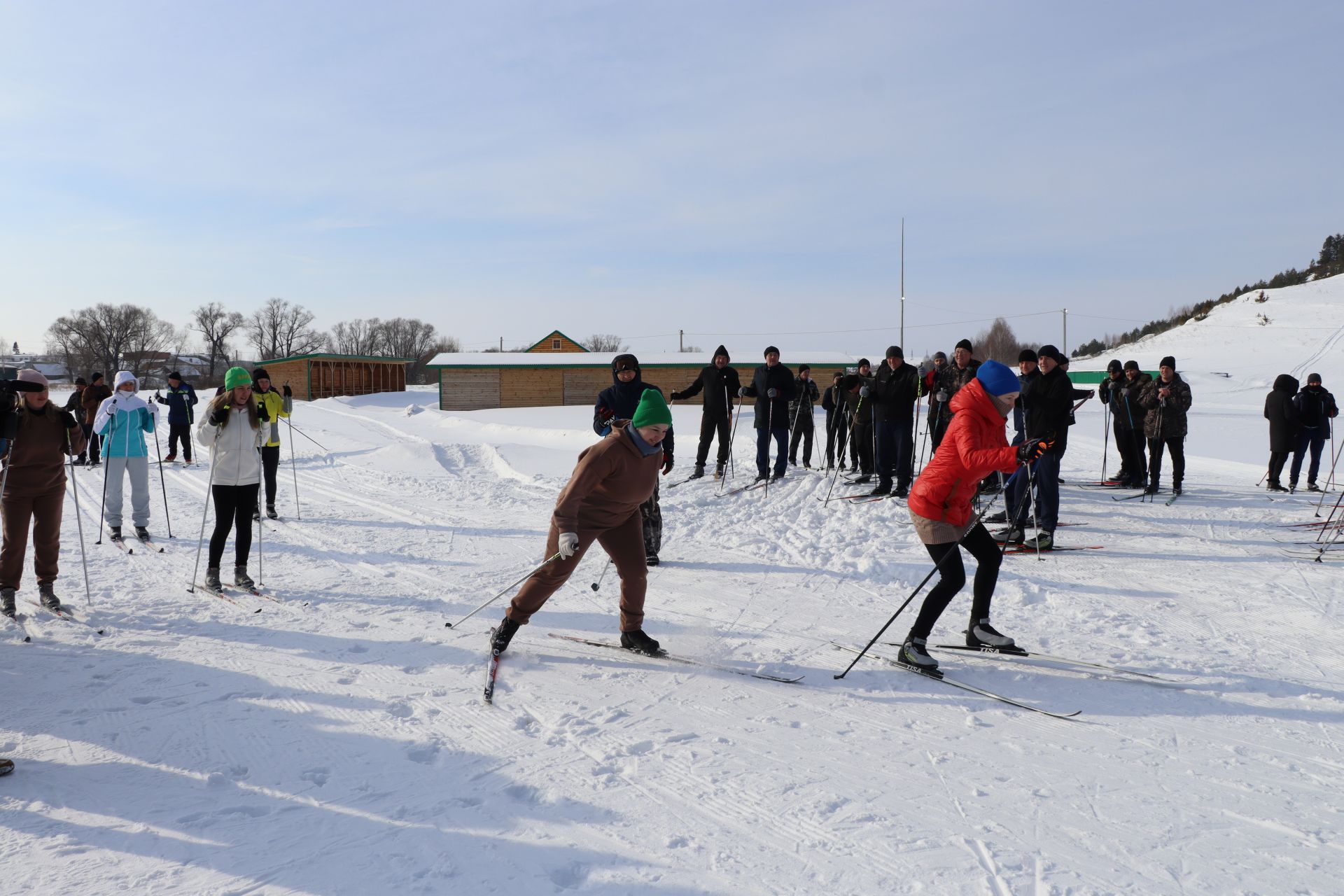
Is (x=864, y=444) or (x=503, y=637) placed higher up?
(x=864, y=444)

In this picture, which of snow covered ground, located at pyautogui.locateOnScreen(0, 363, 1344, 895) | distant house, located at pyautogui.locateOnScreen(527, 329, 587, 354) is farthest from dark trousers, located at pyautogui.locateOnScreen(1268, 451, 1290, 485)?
distant house, located at pyautogui.locateOnScreen(527, 329, 587, 354)

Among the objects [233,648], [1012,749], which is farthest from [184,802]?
[1012,749]

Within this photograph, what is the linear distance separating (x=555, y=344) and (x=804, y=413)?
33.7m

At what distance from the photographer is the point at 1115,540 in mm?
8094

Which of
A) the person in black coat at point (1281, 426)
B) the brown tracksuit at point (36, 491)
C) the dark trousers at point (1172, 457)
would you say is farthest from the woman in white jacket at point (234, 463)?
the person in black coat at point (1281, 426)

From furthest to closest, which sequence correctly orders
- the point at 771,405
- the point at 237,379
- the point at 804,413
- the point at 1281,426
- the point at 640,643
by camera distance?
the point at 804,413 → the point at 1281,426 → the point at 771,405 → the point at 237,379 → the point at 640,643

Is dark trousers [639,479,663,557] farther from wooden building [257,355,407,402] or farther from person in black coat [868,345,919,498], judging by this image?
wooden building [257,355,407,402]

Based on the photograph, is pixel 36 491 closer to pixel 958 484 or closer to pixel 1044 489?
pixel 958 484

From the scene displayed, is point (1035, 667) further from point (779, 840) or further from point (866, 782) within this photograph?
point (779, 840)

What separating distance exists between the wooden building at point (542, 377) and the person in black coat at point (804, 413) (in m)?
18.8

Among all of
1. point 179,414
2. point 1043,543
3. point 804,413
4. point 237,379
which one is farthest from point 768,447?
point 179,414

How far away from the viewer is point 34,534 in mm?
5391

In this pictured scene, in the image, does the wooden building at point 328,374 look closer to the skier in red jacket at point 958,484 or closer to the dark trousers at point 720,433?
the dark trousers at point 720,433

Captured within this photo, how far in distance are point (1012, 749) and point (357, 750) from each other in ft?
9.98
